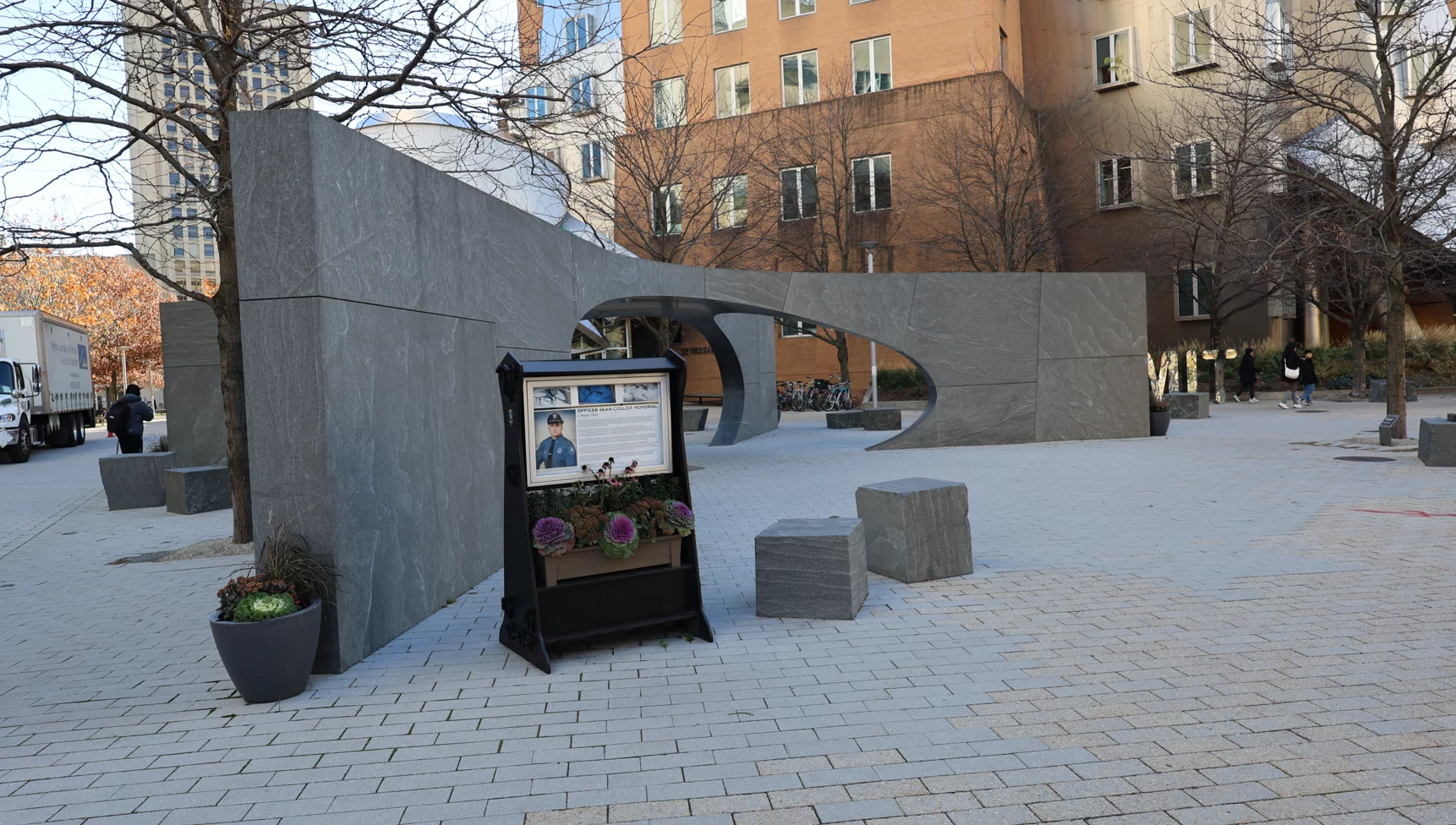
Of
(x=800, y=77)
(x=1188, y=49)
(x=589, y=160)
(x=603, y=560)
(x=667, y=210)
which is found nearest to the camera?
(x=603, y=560)

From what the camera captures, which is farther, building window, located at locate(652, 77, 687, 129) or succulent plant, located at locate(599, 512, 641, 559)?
building window, located at locate(652, 77, 687, 129)

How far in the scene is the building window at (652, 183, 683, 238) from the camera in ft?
95.1

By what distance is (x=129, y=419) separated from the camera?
61.1ft

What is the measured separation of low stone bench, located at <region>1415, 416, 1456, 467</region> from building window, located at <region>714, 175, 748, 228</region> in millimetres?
21568

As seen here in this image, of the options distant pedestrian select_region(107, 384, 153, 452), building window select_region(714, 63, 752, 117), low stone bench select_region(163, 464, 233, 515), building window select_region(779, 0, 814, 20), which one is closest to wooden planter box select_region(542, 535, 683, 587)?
low stone bench select_region(163, 464, 233, 515)

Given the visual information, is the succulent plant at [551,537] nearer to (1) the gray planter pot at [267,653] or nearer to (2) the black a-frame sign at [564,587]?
(2) the black a-frame sign at [564,587]

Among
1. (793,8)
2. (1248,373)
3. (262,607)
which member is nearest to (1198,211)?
(1248,373)

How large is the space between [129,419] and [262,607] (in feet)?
53.2

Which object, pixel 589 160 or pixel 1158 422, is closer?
pixel 1158 422

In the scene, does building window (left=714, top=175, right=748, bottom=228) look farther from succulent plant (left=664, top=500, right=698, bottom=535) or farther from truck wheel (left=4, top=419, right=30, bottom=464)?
succulent plant (left=664, top=500, right=698, bottom=535)

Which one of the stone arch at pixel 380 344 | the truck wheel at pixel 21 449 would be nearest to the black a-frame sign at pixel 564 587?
the stone arch at pixel 380 344

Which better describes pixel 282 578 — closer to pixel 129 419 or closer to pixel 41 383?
pixel 129 419

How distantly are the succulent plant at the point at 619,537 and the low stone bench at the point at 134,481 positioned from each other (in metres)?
11.2

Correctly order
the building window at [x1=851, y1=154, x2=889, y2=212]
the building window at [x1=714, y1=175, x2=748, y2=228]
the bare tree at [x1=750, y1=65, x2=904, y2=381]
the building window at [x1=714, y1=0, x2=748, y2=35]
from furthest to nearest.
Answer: the building window at [x1=714, y1=0, x2=748, y2=35] → the building window at [x1=851, y1=154, x2=889, y2=212] → the bare tree at [x1=750, y1=65, x2=904, y2=381] → the building window at [x1=714, y1=175, x2=748, y2=228]
